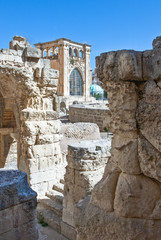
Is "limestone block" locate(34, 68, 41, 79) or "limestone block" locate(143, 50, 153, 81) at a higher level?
"limestone block" locate(34, 68, 41, 79)

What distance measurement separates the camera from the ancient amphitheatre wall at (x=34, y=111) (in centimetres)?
553

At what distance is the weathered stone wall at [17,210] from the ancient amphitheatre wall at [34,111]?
8.31 ft

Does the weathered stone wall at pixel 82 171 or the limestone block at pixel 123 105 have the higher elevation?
the limestone block at pixel 123 105

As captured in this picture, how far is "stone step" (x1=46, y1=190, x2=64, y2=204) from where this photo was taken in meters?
5.19

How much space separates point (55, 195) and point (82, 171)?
5.61ft

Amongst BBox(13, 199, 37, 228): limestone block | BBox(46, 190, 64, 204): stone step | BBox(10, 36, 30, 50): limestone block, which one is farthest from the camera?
BBox(10, 36, 30, 50): limestone block

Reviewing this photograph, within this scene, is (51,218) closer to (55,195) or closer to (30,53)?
(55,195)

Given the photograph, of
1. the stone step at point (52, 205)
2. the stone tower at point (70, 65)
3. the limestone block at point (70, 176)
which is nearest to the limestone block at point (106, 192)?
the limestone block at point (70, 176)

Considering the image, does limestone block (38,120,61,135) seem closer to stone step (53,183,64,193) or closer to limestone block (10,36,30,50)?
stone step (53,183,64,193)

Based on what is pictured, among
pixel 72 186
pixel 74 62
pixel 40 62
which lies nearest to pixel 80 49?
pixel 74 62

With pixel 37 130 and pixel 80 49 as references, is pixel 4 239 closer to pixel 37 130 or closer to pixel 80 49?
pixel 37 130

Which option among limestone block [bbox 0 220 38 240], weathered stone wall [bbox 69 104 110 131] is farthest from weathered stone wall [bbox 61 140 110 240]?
weathered stone wall [bbox 69 104 110 131]

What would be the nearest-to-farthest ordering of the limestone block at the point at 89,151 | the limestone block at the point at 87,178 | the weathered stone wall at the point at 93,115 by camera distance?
the limestone block at the point at 87,178 < the limestone block at the point at 89,151 < the weathered stone wall at the point at 93,115

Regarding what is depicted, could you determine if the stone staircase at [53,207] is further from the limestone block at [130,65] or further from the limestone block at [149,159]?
the limestone block at [130,65]
